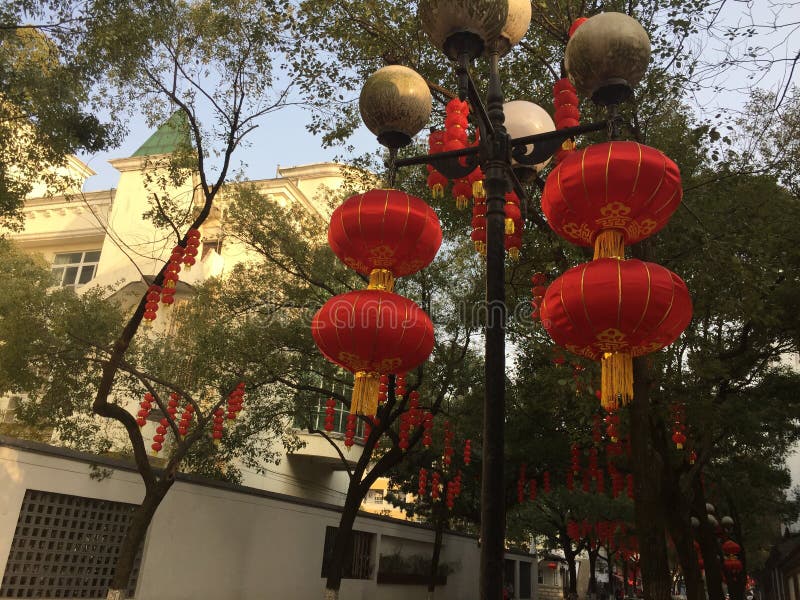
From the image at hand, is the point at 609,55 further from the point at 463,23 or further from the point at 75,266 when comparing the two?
the point at 75,266

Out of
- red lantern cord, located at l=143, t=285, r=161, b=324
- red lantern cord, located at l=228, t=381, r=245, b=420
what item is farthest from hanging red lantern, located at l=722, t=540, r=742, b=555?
red lantern cord, located at l=143, t=285, r=161, b=324

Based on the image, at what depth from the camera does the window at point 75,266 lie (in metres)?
22.4

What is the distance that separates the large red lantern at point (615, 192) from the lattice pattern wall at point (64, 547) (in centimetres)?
1006

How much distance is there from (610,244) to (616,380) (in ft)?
2.44

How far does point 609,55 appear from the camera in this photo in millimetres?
3564

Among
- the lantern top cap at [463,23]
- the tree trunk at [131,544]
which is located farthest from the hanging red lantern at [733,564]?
the lantern top cap at [463,23]

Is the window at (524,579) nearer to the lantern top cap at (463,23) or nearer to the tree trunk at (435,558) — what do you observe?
the tree trunk at (435,558)

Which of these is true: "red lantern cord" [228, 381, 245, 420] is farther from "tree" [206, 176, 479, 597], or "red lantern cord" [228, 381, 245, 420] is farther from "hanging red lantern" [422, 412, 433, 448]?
"hanging red lantern" [422, 412, 433, 448]

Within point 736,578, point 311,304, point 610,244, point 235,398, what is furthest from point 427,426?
point 610,244

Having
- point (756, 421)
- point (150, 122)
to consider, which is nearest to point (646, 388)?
point (756, 421)

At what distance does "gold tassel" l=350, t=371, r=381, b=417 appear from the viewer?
3975 millimetres

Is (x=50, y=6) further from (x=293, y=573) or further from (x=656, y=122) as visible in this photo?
(x=293, y=573)

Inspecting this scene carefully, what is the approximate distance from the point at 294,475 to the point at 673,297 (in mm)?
19454

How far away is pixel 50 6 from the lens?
8711mm
